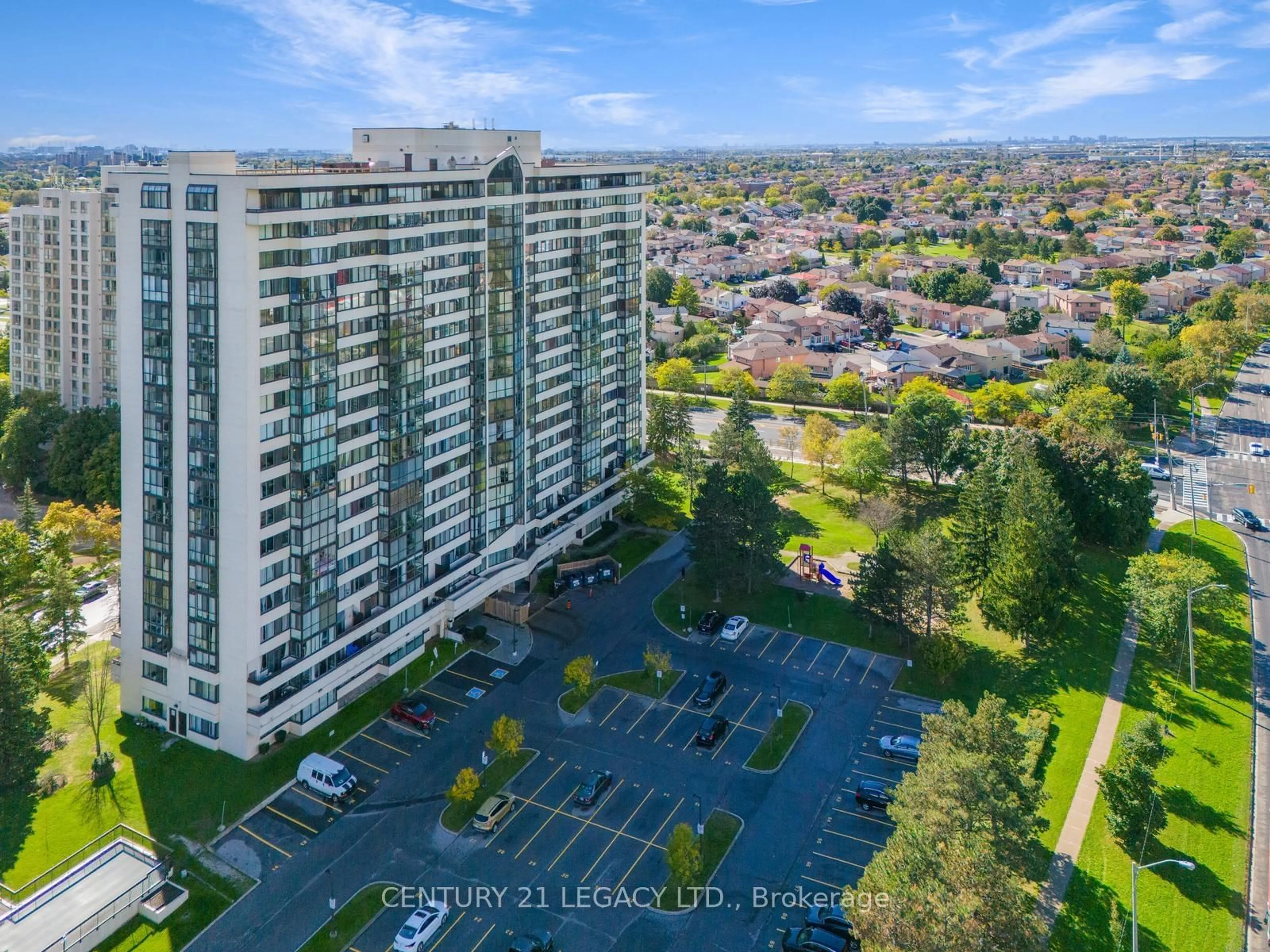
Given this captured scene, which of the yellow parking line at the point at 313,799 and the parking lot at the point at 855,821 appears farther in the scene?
the yellow parking line at the point at 313,799

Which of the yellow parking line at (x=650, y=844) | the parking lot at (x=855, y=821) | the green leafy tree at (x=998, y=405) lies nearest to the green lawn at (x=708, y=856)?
the yellow parking line at (x=650, y=844)

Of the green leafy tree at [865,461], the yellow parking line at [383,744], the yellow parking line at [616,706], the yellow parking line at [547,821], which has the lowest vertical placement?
the yellow parking line at [547,821]

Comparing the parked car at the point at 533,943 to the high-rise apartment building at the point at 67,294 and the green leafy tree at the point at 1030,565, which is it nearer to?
the green leafy tree at the point at 1030,565

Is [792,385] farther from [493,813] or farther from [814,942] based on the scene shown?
[814,942]

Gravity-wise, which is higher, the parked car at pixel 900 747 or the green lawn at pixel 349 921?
the parked car at pixel 900 747

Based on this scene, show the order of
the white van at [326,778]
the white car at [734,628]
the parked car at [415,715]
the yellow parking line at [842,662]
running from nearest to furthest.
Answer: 1. the white van at [326,778]
2. the parked car at [415,715]
3. the yellow parking line at [842,662]
4. the white car at [734,628]

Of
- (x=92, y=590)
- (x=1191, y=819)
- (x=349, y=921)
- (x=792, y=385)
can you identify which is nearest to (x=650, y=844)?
(x=349, y=921)

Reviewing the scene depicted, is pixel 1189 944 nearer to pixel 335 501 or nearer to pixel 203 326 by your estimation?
pixel 335 501

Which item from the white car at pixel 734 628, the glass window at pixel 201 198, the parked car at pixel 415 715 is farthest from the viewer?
the white car at pixel 734 628
